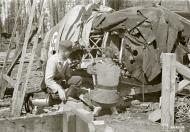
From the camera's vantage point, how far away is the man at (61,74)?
7.36 meters

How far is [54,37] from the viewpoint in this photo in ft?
35.4

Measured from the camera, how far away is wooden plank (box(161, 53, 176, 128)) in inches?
255

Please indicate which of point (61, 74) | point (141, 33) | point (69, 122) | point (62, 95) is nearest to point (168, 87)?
point (62, 95)

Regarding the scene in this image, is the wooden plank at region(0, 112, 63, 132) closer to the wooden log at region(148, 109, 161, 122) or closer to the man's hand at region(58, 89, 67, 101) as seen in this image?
the man's hand at region(58, 89, 67, 101)

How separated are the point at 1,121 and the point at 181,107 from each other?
452cm

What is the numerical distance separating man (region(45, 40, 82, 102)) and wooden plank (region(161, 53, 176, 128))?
1730mm

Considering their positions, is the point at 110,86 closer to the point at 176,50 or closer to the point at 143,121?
the point at 143,121

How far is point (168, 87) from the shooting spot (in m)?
6.58

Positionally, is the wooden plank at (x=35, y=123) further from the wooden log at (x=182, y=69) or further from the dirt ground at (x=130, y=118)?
the wooden log at (x=182, y=69)

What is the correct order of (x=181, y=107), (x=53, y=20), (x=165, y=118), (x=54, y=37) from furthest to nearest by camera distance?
(x=53, y=20)
(x=54, y=37)
(x=181, y=107)
(x=165, y=118)

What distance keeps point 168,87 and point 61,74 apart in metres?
2.30

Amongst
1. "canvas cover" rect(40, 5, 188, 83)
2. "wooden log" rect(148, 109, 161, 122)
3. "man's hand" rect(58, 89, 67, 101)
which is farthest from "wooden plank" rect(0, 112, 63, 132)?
"canvas cover" rect(40, 5, 188, 83)

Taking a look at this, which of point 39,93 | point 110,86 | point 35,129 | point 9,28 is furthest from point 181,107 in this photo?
point 9,28

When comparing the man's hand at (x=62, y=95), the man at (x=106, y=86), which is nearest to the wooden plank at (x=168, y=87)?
the man at (x=106, y=86)
